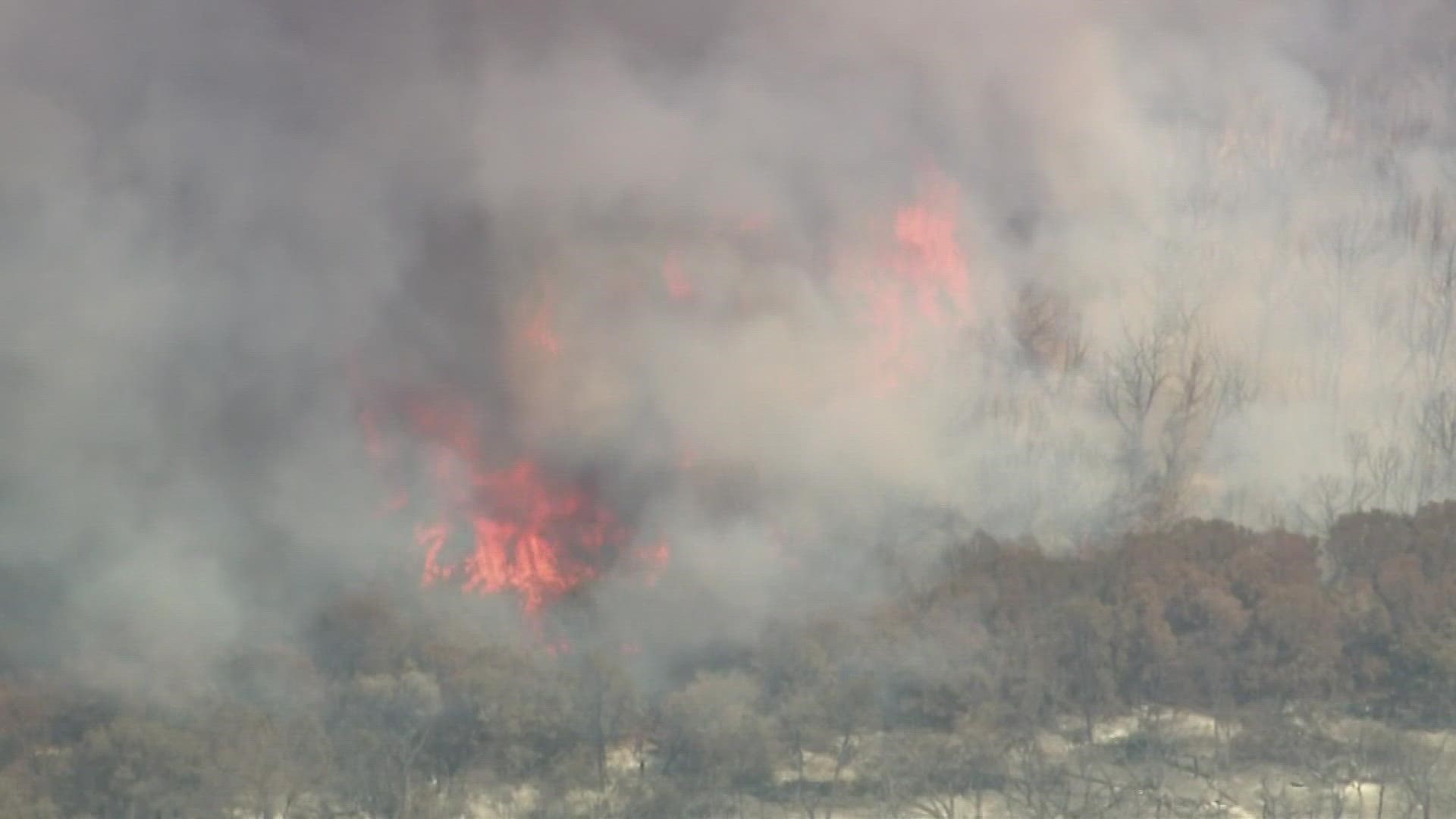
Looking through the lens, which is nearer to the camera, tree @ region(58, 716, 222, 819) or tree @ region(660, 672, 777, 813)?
tree @ region(58, 716, 222, 819)

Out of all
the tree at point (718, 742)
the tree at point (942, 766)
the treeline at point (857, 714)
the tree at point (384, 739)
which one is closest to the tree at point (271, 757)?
the treeline at point (857, 714)

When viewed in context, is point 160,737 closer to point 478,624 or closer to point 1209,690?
point 478,624

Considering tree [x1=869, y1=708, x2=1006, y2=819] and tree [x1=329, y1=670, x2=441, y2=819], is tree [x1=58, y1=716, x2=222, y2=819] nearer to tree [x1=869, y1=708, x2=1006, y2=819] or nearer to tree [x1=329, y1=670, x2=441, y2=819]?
tree [x1=329, y1=670, x2=441, y2=819]

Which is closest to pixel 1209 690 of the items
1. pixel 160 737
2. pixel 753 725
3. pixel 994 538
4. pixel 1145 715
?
pixel 1145 715

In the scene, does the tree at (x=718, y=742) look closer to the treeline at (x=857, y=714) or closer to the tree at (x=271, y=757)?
the treeline at (x=857, y=714)

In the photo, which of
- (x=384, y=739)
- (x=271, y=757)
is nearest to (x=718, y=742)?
(x=384, y=739)

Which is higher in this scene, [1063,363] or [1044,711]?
[1063,363]

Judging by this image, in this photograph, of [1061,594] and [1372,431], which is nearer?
[1061,594]

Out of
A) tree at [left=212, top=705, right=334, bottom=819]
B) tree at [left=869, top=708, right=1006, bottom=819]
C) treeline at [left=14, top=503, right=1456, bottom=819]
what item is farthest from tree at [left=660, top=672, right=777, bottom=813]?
tree at [left=212, top=705, right=334, bottom=819]
